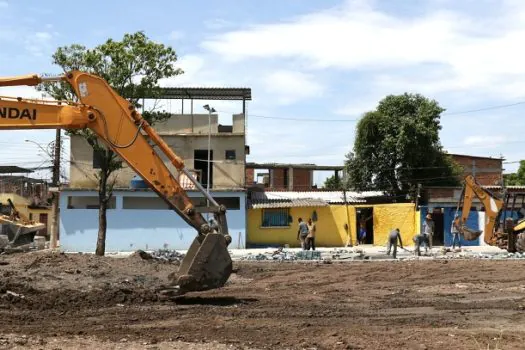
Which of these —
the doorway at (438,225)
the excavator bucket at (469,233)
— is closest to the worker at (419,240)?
the excavator bucket at (469,233)

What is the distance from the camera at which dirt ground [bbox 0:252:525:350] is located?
861 centimetres

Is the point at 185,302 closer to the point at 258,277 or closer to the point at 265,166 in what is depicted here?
the point at 258,277

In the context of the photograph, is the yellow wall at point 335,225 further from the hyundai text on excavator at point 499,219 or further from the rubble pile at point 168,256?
the rubble pile at point 168,256

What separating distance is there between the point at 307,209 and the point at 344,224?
239 cm

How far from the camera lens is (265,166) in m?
52.5

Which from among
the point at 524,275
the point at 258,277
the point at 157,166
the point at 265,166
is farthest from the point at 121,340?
the point at 265,166

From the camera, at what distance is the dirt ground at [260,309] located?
8.61m

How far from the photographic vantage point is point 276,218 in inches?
1473

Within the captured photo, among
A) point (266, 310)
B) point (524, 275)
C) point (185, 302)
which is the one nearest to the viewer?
point (266, 310)

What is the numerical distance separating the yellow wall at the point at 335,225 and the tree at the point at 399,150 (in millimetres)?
4768

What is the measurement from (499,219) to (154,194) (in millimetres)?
18743

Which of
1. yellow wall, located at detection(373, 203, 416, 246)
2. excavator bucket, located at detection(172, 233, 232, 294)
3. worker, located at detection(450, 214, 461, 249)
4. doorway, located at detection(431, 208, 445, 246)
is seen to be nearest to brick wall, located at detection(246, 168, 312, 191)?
yellow wall, located at detection(373, 203, 416, 246)

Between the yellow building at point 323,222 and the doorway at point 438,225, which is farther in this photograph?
the doorway at point 438,225

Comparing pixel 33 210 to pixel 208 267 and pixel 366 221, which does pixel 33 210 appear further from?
pixel 208 267
